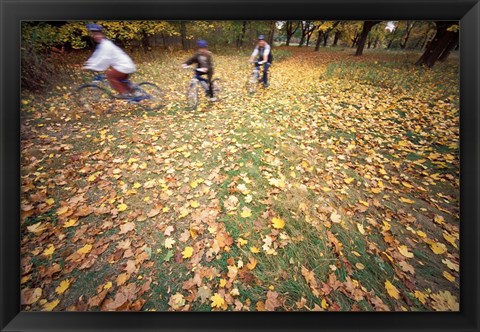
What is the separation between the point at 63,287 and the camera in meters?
1.75

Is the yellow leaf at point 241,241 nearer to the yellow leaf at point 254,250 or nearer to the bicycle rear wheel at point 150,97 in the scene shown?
the yellow leaf at point 254,250

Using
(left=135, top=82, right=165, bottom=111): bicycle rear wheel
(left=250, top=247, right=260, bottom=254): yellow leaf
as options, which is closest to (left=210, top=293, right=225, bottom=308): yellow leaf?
(left=250, top=247, right=260, bottom=254): yellow leaf

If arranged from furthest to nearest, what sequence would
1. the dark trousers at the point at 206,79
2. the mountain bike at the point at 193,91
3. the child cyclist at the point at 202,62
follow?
the mountain bike at the point at 193,91 < the dark trousers at the point at 206,79 < the child cyclist at the point at 202,62

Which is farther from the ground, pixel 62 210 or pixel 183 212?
pixel 183 212

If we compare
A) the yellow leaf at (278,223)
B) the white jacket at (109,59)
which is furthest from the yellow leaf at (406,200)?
the white jacket at (109,59)

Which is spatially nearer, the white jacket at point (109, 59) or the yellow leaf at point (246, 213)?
the yellow leaf at point (246, 213)

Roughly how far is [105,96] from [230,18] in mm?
3034

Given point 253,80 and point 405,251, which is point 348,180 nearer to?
point 405,251

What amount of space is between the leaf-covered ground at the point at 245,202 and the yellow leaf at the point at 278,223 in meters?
0.01

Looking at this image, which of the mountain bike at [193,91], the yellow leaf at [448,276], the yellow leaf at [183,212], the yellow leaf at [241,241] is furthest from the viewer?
the mountain bike at [193,91]

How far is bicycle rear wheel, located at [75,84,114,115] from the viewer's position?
3502 mm

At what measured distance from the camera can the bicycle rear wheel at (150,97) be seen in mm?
3662

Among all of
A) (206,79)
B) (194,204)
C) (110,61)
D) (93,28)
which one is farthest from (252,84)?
(194,204)

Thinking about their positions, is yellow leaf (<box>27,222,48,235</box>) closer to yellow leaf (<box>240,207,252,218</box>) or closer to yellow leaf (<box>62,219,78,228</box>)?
yellow leaf (<box>62,219,78,228</box>)
